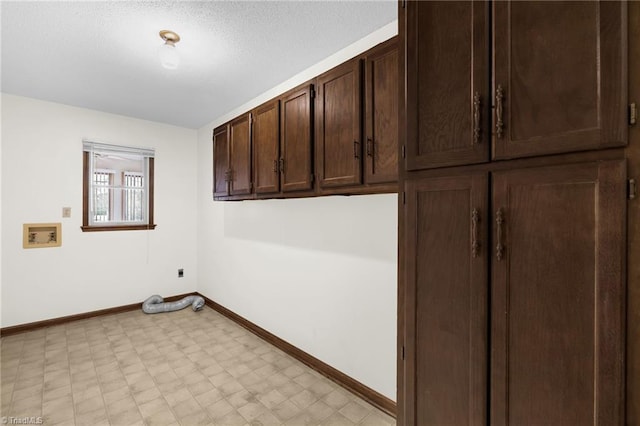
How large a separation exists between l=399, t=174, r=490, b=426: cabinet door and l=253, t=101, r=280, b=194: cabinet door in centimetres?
153

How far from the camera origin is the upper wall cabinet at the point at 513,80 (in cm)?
72

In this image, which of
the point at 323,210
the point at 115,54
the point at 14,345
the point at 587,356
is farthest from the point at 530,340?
the point at 14,345

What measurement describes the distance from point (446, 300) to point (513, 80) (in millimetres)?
719

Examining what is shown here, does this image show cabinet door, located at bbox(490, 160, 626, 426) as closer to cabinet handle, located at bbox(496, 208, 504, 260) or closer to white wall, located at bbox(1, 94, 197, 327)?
cabinet handle, located at bbox(496, 208, 504, 260)

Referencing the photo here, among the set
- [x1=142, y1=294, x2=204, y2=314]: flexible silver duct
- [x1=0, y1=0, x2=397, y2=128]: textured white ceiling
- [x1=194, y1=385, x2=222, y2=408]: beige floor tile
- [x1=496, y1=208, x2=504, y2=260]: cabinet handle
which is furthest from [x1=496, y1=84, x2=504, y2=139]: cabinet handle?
[x1=142, y1=294, x2=204, y2=314]: flexible silver duct

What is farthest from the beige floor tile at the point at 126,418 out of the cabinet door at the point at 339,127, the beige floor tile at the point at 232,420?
the cabinet door at the point at 339,127

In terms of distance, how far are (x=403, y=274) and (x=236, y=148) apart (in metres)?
2.33

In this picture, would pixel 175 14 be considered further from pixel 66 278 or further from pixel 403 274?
pixel 66 278

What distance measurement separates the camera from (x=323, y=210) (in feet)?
8.12

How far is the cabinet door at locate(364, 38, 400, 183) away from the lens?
5.27 ft

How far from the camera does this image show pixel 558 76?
30.8 inches

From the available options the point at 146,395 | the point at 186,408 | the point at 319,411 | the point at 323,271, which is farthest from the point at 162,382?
the point at 323,271

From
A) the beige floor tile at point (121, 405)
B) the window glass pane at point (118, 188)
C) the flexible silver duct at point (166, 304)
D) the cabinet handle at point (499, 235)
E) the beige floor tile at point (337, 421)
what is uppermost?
the window glass pane at point (118, 188)

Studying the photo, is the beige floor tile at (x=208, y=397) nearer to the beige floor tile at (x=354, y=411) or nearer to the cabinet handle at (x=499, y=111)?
the beige floor tile at (x=354, y=411)
